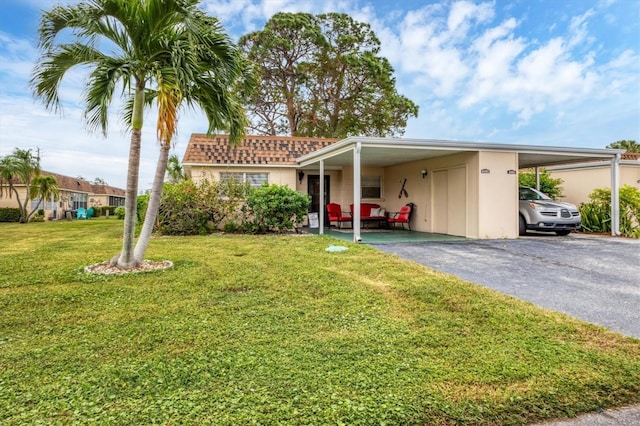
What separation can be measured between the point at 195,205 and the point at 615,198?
13.8 m

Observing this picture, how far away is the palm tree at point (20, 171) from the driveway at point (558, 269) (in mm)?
24436

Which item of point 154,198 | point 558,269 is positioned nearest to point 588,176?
point 558,269

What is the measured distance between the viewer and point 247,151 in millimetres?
14141

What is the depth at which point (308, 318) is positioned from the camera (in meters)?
3.98

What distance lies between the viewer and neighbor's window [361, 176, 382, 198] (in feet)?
51.4

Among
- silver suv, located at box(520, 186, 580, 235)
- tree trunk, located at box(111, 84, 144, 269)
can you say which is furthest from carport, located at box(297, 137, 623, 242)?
tree trunk, located at box(111, 84, 144, 269)

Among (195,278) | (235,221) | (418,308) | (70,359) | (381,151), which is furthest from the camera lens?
(235,221)

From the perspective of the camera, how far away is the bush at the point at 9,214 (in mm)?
23859

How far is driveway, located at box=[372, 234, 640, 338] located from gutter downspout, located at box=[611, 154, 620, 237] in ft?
4.87

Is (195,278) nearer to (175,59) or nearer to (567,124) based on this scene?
(175,59)

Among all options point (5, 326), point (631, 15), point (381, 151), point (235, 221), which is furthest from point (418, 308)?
point (631, 15)

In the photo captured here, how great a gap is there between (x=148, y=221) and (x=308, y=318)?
4.10 meters

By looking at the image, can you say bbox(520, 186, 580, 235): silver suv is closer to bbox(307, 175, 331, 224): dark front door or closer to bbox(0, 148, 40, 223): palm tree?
bbox(307, 175, 331, 224): dark front door

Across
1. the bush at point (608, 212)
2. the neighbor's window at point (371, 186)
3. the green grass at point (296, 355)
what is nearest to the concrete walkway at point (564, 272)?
the green grass at point (296, 355)
